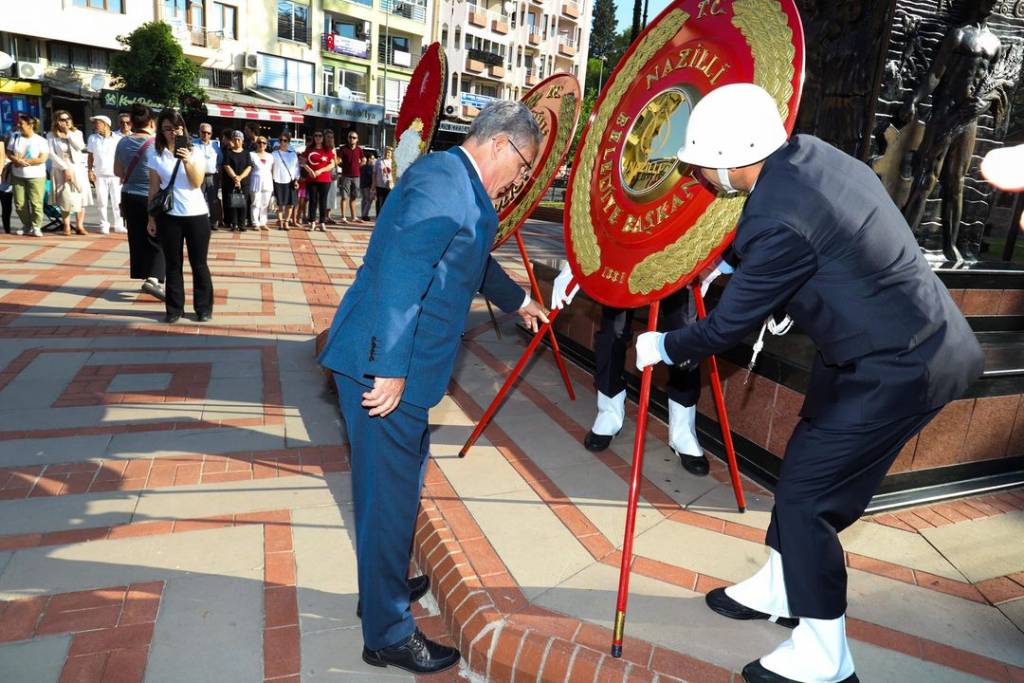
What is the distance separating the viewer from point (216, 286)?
8297mm

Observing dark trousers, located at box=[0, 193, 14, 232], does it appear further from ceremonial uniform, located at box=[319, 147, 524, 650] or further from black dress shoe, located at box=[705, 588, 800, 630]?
black dress shoe, located at box=[705, 588, 800, 630]

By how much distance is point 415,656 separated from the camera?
247 centimetres

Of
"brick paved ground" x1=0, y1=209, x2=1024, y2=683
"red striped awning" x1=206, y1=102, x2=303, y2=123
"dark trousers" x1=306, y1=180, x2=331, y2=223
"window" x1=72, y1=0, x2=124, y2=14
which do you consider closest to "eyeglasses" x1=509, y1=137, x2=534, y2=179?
"brick paved ground" x1=0, y1=209, x2=1024, y2=683

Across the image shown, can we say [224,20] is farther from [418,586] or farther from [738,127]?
[738,127]

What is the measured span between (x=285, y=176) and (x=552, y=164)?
394 inches

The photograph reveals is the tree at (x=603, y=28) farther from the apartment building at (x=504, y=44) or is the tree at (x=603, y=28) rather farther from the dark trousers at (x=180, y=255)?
the dark trousers at (x=180, y=255)

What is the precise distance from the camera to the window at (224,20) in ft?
113

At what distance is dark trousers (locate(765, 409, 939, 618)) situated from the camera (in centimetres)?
211

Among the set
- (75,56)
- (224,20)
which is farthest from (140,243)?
(224,20)

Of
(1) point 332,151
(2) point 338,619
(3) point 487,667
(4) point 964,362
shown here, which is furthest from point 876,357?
(1) point 332,151

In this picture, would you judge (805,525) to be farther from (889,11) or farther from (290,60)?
(290,60)

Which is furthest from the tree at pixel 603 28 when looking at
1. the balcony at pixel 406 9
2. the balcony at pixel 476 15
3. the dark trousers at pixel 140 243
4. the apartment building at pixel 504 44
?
the dark trousers at pixel 140 243

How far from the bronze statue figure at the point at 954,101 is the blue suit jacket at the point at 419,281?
395cm

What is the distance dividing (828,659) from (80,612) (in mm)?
2784
